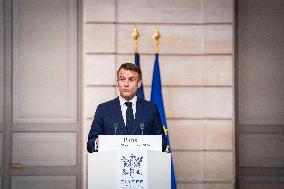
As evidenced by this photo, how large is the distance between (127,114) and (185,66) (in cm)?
195

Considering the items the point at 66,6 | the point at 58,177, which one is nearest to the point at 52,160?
the point at 58,177

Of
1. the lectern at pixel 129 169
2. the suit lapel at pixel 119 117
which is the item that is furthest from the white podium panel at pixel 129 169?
the suit lapel at pixel 119 117

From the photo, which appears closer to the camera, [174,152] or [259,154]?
[174,152]

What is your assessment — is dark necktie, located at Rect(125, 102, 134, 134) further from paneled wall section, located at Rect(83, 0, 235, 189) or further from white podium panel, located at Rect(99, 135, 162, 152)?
paneled wall section, located at Rect(83, 0, 235, 189)

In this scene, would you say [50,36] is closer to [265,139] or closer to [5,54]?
[5,54]

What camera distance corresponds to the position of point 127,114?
10.6ft

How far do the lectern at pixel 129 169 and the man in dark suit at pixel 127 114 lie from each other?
1.27ft

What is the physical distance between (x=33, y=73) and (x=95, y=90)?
3.28ft

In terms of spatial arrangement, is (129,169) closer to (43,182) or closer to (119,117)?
(119,117)

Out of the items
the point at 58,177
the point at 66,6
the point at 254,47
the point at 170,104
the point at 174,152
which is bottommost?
the point at 58,177

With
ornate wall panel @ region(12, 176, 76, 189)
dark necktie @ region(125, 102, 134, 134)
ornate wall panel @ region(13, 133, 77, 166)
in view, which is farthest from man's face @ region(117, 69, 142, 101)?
ornate wall panel @ region(12, 176, 76, 189)

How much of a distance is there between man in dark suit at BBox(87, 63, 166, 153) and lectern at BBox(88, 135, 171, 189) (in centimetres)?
39

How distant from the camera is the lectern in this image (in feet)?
8.45

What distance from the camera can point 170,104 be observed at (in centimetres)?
496
